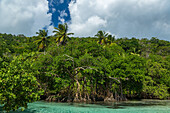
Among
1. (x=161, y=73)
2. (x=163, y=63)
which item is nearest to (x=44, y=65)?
(x=161, y=73)

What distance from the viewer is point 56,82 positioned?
20.9m

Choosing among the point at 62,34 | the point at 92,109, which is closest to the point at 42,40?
the point at 62,34

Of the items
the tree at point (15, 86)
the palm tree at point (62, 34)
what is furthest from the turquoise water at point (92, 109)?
the palm tree at point (62, 34)

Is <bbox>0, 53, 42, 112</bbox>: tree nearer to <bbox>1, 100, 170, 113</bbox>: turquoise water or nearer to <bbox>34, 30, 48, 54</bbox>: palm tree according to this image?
<bbox>1, 100, 170, 113</bbox>: turquoise water

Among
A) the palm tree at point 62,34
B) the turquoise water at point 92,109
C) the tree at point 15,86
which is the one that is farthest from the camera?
the palm tree at point 62,34

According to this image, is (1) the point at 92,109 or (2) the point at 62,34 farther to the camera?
(2) the point at 62,34

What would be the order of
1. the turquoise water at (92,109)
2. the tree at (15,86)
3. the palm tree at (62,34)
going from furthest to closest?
the palm tree at (62,34) < the turquoise water at (92,109) < the tree at (15,86)

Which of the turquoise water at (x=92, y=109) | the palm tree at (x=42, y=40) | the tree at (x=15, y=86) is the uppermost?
the palm tree at (x=42, y=40)

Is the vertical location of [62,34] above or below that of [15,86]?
above

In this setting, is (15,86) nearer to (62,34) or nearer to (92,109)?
(92,109)

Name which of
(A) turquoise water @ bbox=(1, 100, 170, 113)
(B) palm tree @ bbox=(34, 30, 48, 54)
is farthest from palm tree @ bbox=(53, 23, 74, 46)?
(A) turquoise water @ bbox=(1, 100, 170, 113)

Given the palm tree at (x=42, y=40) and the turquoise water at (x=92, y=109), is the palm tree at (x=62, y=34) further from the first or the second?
the turquoise water at (x=92, y=109)

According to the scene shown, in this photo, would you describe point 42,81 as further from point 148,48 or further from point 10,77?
point 148,48

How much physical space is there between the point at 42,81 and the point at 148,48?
4313cm
